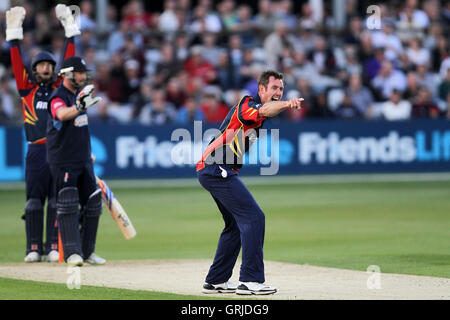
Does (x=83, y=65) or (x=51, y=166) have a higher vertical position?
(x=83, y=65)

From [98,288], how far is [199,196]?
10.7 m

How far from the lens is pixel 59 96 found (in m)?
10.7

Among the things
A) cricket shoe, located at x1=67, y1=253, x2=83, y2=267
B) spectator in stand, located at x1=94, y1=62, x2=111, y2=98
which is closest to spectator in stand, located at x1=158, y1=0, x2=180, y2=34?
spectator in stand, located at x1=94, y1=62, x2=111, y2=98

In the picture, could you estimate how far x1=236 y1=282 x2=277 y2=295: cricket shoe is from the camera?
8.69 metres

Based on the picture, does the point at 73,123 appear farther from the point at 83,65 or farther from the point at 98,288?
the point at 98,288

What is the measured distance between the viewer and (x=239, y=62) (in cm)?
2453

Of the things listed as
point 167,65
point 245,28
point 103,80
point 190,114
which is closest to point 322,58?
point 245,28

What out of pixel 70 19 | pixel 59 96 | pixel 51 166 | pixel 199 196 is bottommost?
pixel 199 196

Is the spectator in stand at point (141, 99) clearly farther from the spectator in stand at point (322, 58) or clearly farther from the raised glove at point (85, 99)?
the raised glove at point (85, 99)

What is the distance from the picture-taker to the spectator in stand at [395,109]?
944 inches

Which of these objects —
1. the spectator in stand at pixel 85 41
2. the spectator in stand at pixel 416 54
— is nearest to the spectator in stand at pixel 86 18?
the spectator in stand at pixel 85 41

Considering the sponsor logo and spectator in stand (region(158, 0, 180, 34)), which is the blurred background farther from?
the sponsor logo
